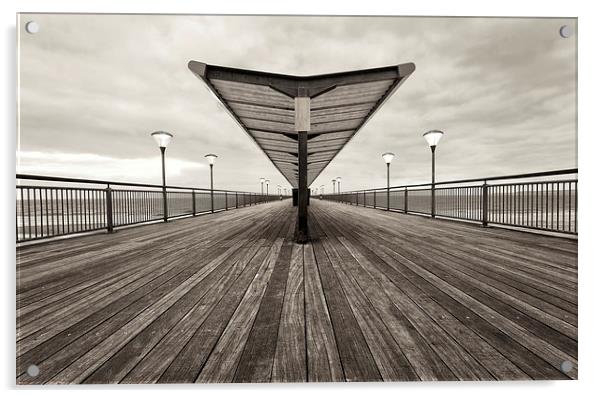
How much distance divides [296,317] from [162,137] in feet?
22.0

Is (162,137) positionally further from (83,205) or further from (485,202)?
(485,202)

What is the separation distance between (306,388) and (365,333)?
396mm

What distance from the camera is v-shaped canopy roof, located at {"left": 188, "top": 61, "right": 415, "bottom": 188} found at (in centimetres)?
326

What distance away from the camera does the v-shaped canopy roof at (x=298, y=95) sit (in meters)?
3.26

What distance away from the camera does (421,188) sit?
748 centimetres

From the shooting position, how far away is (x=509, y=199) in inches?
181

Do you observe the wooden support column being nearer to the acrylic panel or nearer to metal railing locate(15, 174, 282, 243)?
the acrylic panel

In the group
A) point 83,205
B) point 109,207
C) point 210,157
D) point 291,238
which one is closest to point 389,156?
point 210,157

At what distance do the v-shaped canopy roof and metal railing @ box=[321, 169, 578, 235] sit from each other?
8.68 ft

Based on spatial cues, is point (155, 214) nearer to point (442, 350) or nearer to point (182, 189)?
point (182, 189)

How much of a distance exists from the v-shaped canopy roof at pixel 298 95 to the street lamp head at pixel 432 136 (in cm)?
205

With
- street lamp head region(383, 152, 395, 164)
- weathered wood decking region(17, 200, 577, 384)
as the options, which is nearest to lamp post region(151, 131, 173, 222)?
weathered wood decking region(17, 200, 577, 384)

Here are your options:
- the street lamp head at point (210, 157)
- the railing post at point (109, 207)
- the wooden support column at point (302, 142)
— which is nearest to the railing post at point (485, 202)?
the wooden support column at point (302, 142)
